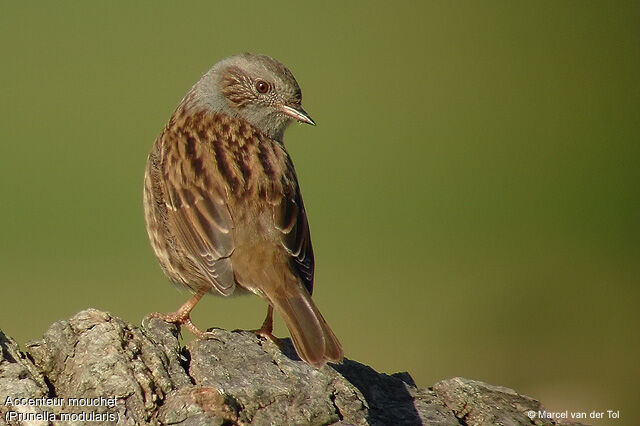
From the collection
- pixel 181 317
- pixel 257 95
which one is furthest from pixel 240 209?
pixel 257 95

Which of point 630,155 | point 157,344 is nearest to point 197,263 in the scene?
point 157,344

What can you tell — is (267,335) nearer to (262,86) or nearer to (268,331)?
(268,331)

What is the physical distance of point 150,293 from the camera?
12.2 meters

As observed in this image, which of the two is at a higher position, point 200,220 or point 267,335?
point 200,220

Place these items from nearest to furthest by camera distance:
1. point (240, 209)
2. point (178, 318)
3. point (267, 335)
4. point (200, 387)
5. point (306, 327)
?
point (200, 387) < point (306, 327) < point (267, 335) < point (178, 318) < point (240, 209)

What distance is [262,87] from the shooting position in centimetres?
766

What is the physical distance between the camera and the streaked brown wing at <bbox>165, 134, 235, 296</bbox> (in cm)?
634

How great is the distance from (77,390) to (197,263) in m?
1.50

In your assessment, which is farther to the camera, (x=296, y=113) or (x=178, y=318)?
(x=296, y=113)

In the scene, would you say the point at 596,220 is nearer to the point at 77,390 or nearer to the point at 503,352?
the point at 503,352

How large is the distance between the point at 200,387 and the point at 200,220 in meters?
1.53

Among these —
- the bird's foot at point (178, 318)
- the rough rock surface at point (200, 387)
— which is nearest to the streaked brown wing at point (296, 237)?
the rough rock surface at point (200, 387)

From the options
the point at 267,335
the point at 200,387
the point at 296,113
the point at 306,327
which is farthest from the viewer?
the point at 296,113

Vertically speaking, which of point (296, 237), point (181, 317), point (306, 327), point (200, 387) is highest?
point (296, 237)
